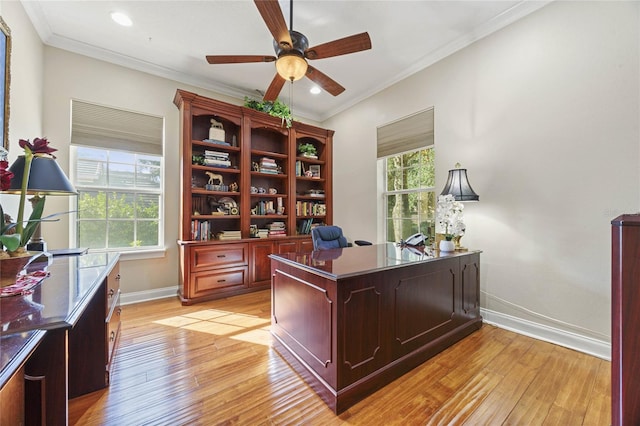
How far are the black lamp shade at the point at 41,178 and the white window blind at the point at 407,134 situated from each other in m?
3.38

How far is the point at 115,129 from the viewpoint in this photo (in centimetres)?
307

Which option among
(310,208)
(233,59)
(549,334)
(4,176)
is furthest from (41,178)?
(549,334)

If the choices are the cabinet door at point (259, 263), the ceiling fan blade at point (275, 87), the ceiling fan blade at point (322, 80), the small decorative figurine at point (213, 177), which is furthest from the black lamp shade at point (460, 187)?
the small decorative figurine at point (213, 177)

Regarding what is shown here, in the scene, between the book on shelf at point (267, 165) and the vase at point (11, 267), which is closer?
the vase at point (11, 267)

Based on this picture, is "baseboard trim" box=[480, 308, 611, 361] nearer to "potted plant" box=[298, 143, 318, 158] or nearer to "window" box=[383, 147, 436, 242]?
"window" box=[383, 147, 436, 242]

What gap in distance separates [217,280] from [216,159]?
163 centimetres

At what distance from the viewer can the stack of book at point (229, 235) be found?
3494mm

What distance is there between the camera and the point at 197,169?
3539 millimetres

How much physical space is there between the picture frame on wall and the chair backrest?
2.61 metres

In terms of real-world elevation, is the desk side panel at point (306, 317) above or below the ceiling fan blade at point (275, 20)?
below

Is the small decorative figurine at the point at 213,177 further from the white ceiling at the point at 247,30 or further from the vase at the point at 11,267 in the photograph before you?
the vase at the point at 11,267

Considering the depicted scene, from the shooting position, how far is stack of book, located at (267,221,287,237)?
4.00 m

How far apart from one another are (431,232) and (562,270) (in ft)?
4.09

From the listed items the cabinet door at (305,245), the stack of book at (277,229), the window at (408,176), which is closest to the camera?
the window at (408,176)
